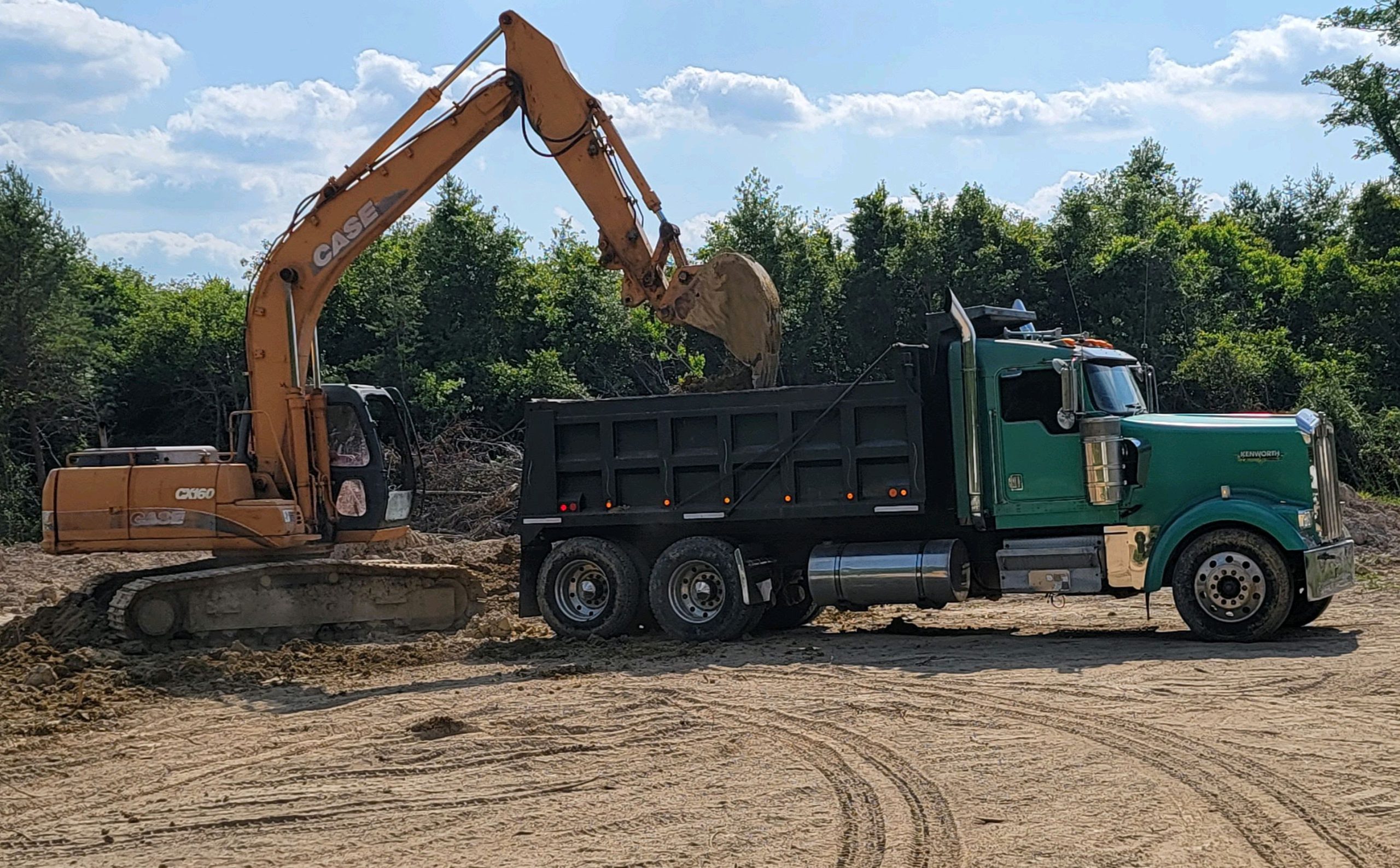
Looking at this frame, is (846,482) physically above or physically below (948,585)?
above

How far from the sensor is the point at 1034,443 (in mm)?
13273

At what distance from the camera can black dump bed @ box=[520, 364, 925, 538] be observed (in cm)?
1347

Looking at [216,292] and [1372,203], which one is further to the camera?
[216,292]

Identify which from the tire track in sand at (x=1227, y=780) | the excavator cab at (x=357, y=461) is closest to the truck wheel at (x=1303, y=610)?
→ the tire track in sand at (x=1227, y=780)

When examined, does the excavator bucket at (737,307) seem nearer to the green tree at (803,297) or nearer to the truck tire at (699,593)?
the truck tire at (699,593)

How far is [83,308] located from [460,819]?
28420 mm

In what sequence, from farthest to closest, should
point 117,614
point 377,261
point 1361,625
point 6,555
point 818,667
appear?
point 377,261, point 6,555, point 117,614, point 1361,625, point 818,667

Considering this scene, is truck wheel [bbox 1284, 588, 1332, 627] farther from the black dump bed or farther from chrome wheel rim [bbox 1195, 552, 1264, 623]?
the black dump bed

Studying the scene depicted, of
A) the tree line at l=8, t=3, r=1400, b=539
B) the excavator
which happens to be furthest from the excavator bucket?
the tree line at l=8, t=3, r=1400, b=539

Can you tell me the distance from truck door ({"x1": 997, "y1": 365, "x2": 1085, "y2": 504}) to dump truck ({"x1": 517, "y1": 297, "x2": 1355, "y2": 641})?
16mm

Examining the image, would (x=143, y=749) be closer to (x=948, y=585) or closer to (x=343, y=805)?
(x=343, y=805)

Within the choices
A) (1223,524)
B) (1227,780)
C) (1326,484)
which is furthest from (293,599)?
(1227,780)

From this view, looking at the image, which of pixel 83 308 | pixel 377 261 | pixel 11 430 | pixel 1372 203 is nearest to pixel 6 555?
pixel 11 430

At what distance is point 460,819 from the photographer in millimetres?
7703
